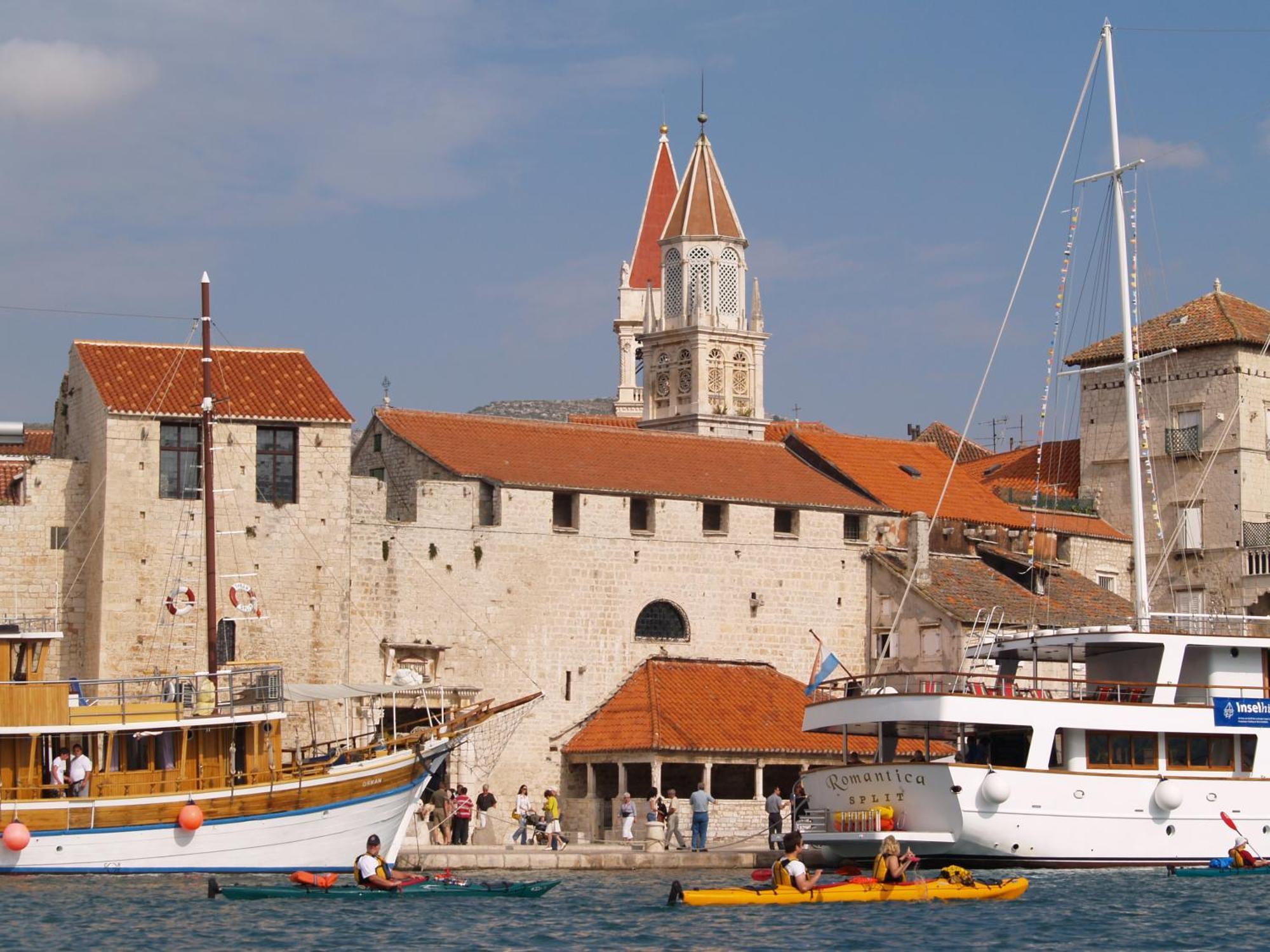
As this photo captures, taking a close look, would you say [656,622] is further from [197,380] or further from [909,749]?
[197,380]

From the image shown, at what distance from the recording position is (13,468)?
50.1 meters

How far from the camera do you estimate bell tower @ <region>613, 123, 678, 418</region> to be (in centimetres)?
10569

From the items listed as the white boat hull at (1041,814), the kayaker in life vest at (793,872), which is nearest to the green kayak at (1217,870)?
the white boat hull at (1041,814)

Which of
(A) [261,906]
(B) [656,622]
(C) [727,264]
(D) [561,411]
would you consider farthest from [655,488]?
(D) [561,411]

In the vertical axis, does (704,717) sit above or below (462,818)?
above

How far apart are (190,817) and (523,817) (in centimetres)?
Answer: 903

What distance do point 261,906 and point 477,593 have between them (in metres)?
16.7

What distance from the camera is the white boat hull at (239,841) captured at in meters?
38.9

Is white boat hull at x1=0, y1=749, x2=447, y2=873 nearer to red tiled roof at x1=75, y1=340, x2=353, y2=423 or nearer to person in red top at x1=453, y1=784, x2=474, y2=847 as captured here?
person in red top at x1=453, y1=784, x2=474, y2=847

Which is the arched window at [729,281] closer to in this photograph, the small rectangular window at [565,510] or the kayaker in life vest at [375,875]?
the small rectangular window at [565,510]

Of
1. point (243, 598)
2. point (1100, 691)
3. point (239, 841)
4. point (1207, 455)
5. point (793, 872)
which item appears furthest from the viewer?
point (1207, 455)

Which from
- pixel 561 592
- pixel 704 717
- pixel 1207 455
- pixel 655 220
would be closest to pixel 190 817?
pixel 561 592

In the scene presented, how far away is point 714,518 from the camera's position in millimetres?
55188

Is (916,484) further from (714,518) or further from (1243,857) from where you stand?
(1243,857)
